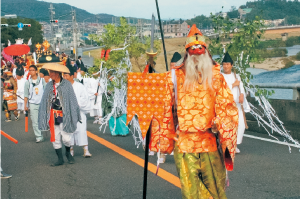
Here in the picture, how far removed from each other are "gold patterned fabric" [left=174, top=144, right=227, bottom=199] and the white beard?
2.02ft

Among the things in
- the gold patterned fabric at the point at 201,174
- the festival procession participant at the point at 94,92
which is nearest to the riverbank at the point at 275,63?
the festival procession participant at the point at 94,92

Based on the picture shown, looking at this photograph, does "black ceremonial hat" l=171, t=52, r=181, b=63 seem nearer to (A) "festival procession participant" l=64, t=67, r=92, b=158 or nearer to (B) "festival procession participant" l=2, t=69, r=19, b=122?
(A) "festival procession participant" l=64, t=67, r=92, b=158

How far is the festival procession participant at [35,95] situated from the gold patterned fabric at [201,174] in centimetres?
654

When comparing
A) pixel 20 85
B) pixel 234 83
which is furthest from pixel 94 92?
pixel 234 83

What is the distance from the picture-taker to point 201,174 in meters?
4.05

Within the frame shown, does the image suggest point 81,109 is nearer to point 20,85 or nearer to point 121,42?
point 121,42

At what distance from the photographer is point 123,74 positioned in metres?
8.19

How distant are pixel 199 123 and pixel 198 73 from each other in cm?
45

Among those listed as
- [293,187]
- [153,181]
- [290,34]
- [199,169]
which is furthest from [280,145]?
[290,34]

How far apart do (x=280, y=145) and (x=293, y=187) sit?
288cm

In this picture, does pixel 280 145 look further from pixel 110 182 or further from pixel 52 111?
pixel 52 111

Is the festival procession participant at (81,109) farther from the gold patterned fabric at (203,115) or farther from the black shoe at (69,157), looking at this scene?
the gold patterned fabric at (203,115)

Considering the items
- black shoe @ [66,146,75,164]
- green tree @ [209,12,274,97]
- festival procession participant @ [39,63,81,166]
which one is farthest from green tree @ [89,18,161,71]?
black shoe @ [66,146,75,164]

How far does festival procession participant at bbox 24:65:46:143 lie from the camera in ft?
32.7
